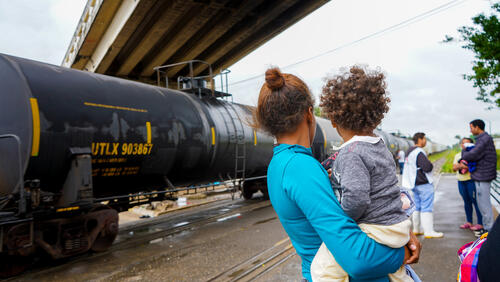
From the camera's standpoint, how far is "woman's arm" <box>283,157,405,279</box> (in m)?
1.24

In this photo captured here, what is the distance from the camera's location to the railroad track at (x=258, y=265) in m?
4.80

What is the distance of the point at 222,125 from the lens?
8570 mm

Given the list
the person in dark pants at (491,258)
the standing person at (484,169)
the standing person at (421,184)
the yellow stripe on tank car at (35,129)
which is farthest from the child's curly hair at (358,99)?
the standing person at (484,169)

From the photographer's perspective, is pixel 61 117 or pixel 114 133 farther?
pixel 114 133

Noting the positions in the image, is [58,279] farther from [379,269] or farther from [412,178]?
[412,178]

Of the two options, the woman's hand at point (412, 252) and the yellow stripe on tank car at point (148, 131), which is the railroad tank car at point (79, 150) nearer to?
the yellow stripe on tank car at point (148, 131)

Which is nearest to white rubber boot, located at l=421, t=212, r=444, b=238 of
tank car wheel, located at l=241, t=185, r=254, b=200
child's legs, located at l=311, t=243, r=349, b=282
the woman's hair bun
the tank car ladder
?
the tank car ladder

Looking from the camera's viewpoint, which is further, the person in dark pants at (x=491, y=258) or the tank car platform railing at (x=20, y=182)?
the tank car platform railing at (x=20, y=182)

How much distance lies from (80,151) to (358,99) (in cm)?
514

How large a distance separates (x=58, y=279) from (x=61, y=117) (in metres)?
2.59

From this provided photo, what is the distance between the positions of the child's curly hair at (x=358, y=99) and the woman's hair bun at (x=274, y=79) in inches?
13.9

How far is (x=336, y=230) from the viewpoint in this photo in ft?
4.05

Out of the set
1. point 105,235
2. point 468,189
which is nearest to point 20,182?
point 105,235

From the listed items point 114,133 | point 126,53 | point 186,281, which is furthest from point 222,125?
point 126,53
